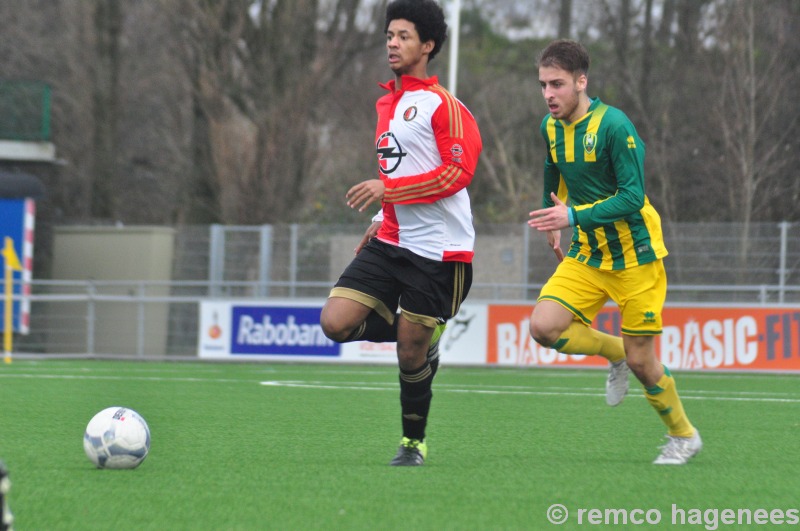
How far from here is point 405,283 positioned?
611cm

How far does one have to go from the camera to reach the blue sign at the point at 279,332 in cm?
1666

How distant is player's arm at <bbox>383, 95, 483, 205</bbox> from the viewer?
5934mm

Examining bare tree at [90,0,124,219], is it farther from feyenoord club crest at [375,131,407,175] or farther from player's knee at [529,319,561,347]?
player's knee at [529,319,561,347]

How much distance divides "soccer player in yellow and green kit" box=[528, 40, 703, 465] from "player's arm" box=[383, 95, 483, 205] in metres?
0.41

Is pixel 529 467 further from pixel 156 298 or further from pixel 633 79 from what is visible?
pixel 633 79

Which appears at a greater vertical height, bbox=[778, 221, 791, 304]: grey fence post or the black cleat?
bbox=[778, 221, 791, 304]: grey fence post

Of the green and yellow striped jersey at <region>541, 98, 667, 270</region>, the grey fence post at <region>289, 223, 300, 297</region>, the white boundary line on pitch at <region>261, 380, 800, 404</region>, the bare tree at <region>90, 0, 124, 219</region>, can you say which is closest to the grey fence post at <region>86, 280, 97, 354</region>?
the grey fence post at <region>289, 223, 300, 297</region>

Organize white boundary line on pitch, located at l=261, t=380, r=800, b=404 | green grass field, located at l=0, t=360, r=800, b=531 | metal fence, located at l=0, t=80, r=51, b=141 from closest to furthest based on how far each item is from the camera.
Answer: green grass field, located at l=0, t=360, r=800, b=531, white boundary line on pitch, located at l=261, t=380, r=800, b=404, metal fence, located at l=0, t=80, r=51, b=141

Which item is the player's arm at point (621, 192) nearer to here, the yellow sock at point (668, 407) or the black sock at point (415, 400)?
the yellow sock at point (668, 407)

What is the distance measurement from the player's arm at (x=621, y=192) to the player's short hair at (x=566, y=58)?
0.39m

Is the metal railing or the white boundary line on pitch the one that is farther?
the metal railing

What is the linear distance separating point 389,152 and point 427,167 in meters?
0.20

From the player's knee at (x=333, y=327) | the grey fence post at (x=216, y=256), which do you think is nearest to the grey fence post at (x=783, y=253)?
the grey fence post at (x=216, y=256)

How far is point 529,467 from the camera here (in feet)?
19.0
